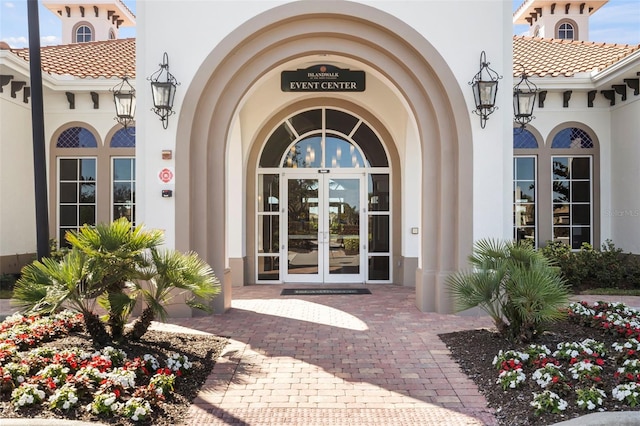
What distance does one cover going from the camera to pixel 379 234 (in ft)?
39.5

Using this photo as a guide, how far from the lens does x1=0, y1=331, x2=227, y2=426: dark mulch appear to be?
4.23 m

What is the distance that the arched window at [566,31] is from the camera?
23.8 m

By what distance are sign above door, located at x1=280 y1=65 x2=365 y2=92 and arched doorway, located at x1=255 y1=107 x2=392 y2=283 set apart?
4.46 ft

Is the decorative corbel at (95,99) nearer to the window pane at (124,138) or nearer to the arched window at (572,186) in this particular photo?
the window pane at (124,138)

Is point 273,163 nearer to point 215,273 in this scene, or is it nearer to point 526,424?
point 215,273

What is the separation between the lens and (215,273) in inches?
335

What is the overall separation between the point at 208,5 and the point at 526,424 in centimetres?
759

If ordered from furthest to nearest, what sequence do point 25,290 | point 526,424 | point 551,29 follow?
point 551,29 < point 25,290 < point 526,424

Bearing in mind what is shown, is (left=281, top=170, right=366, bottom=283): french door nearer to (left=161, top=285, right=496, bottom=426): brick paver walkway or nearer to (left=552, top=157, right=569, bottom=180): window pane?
(left=161, top=285, right=496, bottom=426): brick paver walkway

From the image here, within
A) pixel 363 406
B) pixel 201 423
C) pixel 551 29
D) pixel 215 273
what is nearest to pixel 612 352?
pixel 363 406

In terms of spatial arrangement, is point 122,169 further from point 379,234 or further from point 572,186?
point 572,186

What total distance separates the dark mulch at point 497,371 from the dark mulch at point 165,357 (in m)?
2.91

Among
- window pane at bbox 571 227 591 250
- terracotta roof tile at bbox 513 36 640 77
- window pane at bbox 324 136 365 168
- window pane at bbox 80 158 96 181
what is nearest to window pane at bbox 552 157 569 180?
window pane at bbox 571 227 591 250

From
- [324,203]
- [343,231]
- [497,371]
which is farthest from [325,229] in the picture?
[497,371]
